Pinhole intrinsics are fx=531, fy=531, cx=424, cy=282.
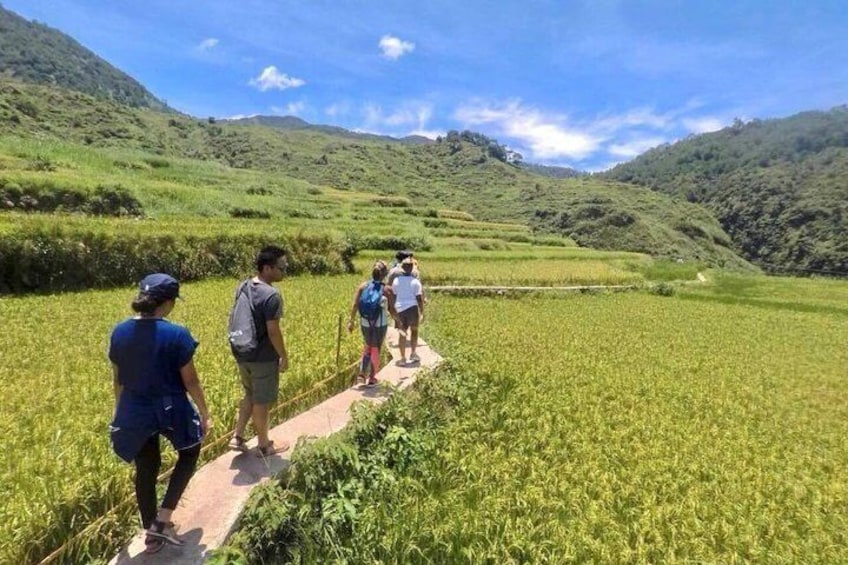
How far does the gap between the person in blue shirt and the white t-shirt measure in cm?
583

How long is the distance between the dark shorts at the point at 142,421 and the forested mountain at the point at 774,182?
94.9m

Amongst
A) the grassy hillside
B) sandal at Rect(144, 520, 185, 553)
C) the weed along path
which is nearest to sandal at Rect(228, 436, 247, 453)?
the weed along path

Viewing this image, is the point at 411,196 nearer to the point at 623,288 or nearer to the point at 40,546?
the point at 623,288

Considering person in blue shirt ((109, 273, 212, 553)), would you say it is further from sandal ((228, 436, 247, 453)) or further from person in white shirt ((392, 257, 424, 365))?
person in white shirt ((392, 257, 424, 365))

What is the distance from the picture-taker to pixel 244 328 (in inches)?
213

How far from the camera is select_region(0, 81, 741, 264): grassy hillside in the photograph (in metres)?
35.2

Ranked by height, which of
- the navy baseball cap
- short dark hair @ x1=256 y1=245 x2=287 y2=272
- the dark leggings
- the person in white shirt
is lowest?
the dark leggings

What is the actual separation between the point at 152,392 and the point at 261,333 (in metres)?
1.46

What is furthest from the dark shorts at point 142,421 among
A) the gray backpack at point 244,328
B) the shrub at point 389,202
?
the shrub at point 389,202

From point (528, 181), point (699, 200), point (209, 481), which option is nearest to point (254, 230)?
point (209, 481)

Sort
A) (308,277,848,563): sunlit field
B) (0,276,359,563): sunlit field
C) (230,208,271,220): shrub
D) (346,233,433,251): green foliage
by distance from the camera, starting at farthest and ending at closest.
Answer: (346,233,433,251): green foliage
(230,208,271,220): shrub
(308,277,848,563): sunlit field
(0,276,359,563): sunlit field

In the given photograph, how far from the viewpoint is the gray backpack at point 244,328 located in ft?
17.7

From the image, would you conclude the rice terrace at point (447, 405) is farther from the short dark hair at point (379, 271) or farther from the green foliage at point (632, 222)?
the green foliage at point (632, 222)

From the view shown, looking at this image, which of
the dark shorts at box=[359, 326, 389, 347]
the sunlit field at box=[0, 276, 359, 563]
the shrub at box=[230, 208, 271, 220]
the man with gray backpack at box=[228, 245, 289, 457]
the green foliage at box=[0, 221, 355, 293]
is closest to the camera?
the sunlit field at box=[0, 276, 359, 563]
